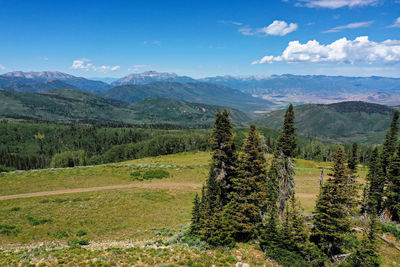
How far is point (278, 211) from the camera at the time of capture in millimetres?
24922

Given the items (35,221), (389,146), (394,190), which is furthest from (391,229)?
(35,221)

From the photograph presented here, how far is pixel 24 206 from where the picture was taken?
32781 mm

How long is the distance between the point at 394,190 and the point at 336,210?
2441cm

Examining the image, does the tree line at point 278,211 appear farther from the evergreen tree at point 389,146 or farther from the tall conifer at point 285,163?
the evergreen tree at point 389,146

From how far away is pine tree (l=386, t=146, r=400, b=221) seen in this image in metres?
35.4

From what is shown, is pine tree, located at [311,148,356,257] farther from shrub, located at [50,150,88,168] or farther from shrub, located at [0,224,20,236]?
shrub, located at [50,150,88,168]

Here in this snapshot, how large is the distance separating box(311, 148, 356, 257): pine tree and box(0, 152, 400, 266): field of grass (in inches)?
210

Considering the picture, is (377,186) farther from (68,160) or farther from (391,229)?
(68,160)

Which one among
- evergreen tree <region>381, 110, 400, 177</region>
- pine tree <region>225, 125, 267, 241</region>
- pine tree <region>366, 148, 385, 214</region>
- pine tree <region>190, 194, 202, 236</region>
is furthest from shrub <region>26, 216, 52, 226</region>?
evergreen tree <region>381, 110, 400, 177</region>

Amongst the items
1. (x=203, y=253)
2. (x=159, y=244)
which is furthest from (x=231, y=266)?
(x=159, y=244)

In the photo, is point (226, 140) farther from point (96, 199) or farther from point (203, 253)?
point (96, 199)

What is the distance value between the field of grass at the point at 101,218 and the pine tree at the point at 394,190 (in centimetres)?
1191

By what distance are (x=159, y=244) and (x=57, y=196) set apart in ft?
86.0

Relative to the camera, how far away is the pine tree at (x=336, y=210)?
855 inches
